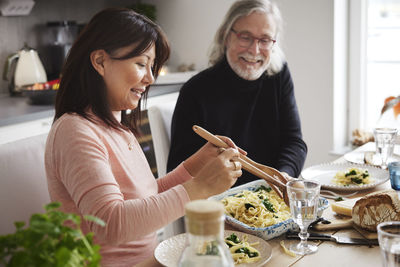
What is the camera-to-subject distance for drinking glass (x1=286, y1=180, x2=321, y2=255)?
1096 millimetres

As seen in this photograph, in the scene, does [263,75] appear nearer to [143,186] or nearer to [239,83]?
[239,83]

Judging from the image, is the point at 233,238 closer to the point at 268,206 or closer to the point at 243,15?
the point at 268,206

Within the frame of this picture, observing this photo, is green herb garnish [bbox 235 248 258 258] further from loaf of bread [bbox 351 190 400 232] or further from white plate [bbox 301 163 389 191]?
white plate [bbox 301 163 389 191]

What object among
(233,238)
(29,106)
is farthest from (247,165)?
(29,106)

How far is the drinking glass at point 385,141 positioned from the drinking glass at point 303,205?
58 centimetres

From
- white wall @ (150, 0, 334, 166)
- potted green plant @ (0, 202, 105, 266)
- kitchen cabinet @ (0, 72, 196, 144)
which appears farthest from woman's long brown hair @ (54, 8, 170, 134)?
white wall @ (150, 0, 334, 166)

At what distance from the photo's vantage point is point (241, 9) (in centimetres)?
198

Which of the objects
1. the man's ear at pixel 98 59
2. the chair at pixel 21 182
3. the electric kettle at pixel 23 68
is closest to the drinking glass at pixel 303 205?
the man's ear at pixel 98 59

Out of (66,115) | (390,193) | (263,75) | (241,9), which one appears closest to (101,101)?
(66,115)

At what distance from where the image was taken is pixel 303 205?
3.63ft

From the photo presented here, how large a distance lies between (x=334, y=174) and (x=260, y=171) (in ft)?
1.58

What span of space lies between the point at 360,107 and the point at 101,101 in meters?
2.17

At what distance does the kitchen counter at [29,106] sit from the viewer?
2.47 meters

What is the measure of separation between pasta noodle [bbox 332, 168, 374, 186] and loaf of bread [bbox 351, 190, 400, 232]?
0.38 metres
